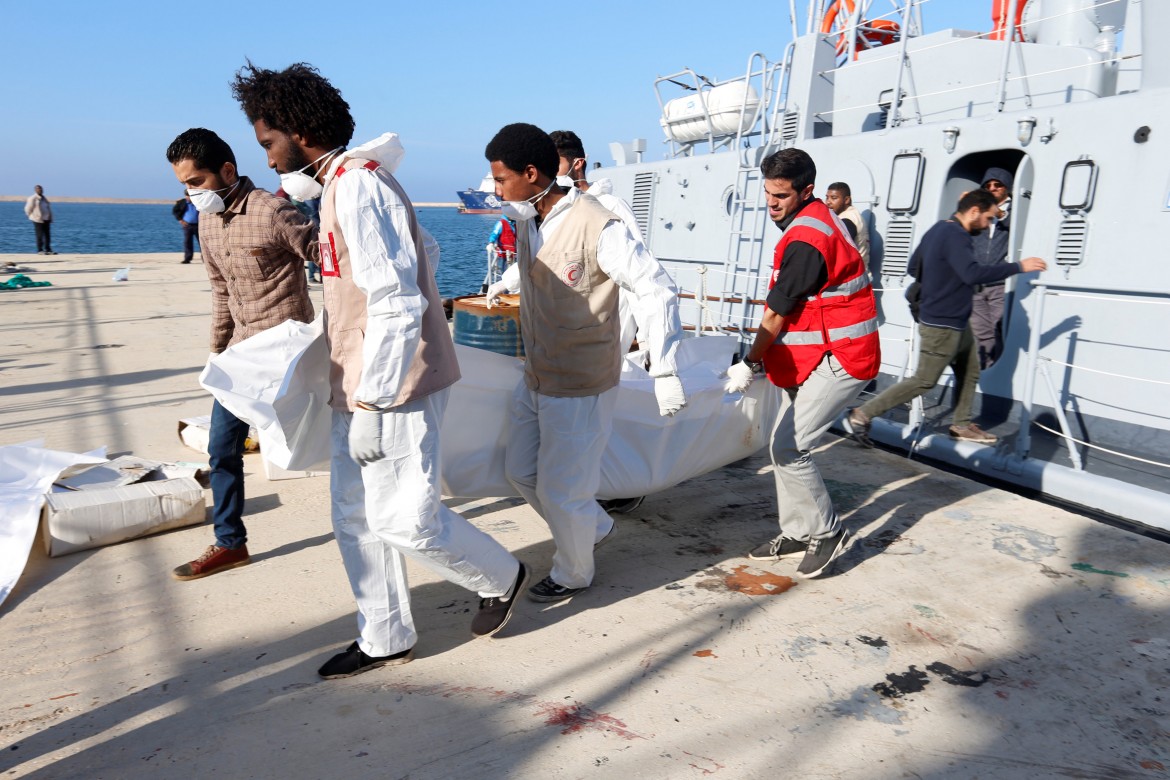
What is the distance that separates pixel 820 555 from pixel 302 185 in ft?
8.89

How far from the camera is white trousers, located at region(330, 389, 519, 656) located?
9.10 ft

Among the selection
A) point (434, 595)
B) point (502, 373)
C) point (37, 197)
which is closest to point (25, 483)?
point (434, 595)

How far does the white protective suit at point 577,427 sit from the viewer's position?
121 inches

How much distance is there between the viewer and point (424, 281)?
9.22 ft

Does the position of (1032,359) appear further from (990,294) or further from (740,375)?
(740,375)

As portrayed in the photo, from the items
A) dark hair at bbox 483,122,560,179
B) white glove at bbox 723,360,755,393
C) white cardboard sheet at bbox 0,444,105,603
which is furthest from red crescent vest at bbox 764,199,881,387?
white cardboard sheet at bbox 0,444,105,603

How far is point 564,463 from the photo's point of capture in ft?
11.1

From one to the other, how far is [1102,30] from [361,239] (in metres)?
8.15

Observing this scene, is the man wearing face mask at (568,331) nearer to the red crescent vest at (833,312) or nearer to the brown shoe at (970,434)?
the red crescent vest at (833,312)

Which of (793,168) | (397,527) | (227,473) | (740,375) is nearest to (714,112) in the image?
(793,168)

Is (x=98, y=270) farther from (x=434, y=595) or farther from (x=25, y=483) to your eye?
(x=434, y=595)

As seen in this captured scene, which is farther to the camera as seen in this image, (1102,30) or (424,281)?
(1102,30)

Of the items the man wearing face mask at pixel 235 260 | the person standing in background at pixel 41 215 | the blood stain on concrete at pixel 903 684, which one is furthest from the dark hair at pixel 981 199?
the person standing in background at pixel 41 215

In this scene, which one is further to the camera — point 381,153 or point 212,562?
point 212,562
